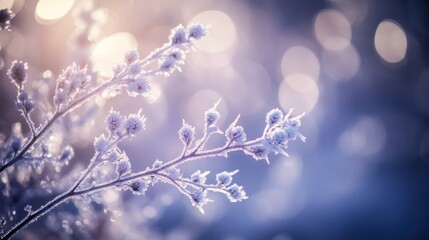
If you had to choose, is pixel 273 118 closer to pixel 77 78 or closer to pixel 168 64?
pixel 168 64

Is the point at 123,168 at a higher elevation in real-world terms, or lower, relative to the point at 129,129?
lower

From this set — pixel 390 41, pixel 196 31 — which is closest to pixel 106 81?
pixel 196 31

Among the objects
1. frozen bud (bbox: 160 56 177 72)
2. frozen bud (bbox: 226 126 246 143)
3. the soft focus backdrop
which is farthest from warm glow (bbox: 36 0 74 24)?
frozen bud (bbox: 226 126 246 143)

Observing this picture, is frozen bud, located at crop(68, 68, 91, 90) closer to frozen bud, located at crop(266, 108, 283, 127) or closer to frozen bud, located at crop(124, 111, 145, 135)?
frozen bud, located at crop(124, 111, 145, 135)

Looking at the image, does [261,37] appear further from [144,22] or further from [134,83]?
[134,83]

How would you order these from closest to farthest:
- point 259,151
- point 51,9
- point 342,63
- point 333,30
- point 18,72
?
point 18,72 < point 259,151 < point 51,9 < point 342,63 < point 333,30

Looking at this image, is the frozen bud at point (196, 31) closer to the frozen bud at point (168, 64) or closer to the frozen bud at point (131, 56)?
the frozen bud at point (168, 64)
